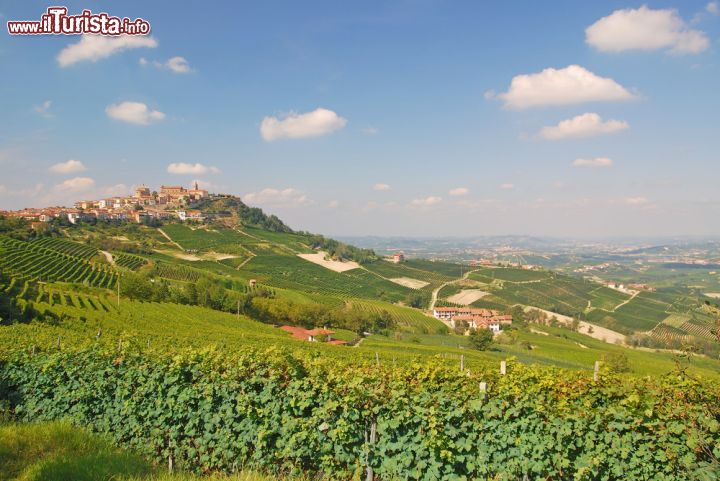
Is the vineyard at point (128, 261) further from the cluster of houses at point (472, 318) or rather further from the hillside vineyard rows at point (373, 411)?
the hillside vineyard rows at point (373, 411)

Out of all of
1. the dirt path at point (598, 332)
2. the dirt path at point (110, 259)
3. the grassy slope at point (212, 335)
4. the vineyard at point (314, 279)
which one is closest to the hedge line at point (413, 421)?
the grassy slope at point (212, 335)

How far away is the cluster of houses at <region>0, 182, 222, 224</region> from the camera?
126 m

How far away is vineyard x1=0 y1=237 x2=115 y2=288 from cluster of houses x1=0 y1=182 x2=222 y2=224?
66.5 m

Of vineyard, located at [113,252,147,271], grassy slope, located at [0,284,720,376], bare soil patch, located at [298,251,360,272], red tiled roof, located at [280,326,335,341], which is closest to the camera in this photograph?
grassy slope, located at [0,284,720,376]

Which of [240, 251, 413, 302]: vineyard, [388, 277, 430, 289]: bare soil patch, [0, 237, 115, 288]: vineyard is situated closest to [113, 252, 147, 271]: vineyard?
[0, 237, 115, 288]: vineyard

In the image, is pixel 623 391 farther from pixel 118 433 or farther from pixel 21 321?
pixel 21 321

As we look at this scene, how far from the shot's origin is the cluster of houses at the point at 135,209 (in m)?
126

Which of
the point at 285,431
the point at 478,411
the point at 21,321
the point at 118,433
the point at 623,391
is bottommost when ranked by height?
the point at 21,321

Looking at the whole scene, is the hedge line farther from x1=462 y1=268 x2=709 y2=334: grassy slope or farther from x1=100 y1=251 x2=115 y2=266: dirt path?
x1=462 y1=268 x2=709 y2=334: grassy slope

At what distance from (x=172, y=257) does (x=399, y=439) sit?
10205 cm

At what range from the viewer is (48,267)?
53.5 meters

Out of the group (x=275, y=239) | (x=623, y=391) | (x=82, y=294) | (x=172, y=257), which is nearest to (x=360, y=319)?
(x=82, y=294)

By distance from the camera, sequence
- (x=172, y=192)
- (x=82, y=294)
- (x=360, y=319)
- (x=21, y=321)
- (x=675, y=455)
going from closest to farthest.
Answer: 1. (x=675, y=455)
2. (x=21, y=321)
3. (x=82, y=294)
4. (x=360, y=319)
5. (x=172, y=192)

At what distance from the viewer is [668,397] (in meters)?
5.21
